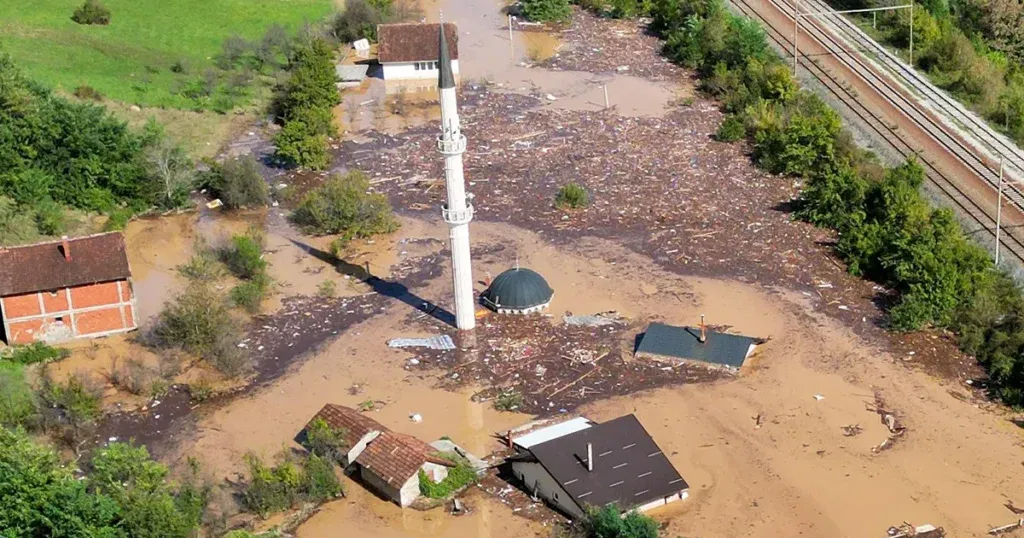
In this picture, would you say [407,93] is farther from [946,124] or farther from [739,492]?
[739,492]

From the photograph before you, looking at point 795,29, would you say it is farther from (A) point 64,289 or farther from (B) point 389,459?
(B) point 389,459

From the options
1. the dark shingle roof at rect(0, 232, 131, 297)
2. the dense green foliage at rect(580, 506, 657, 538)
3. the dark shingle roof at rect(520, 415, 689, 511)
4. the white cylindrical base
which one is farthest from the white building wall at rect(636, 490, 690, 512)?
the dark shingle roof at rect(0, 232, 131, 297)

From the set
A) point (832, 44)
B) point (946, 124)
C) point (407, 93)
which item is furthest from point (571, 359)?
point (832, 44)

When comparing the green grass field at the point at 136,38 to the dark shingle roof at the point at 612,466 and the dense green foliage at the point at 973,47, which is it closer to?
the dense green foliage at the point at 973,47

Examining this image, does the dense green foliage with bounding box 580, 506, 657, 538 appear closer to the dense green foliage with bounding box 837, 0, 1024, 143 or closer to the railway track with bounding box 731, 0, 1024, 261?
the railway track with bounding box 731, 0, 1024, 261

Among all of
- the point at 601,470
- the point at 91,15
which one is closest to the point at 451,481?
the point at 601,470

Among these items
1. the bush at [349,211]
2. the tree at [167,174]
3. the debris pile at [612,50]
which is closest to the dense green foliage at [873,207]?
the debris pile at [612,50]
